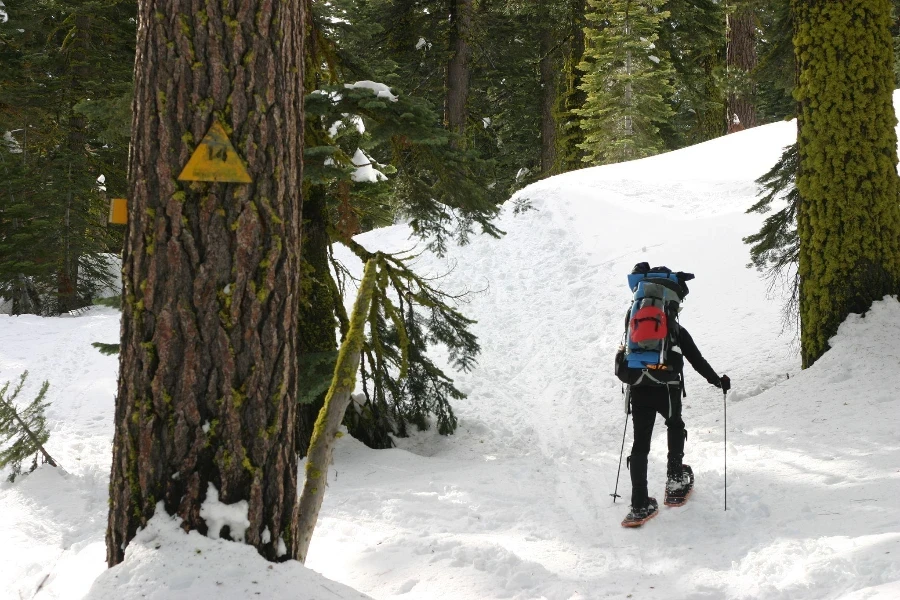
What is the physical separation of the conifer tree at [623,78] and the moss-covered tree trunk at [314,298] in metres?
16.1

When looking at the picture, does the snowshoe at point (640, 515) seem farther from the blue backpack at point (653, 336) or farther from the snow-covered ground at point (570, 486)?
the blue backpack at point (653, 336)

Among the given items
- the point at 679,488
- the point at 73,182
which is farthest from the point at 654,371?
the point at 73,182

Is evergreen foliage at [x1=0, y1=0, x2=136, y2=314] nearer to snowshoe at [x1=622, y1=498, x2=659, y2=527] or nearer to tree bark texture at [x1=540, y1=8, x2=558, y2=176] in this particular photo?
snowshoe at [x1=622, y1=498, x2=659, y2=527]

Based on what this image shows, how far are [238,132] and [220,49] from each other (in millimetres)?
358

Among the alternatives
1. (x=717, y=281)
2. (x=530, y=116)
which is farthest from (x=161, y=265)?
(x=530, y=116)

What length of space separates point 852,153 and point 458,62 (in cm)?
1280

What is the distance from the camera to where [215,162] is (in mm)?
3041

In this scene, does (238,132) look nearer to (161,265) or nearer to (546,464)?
(161,265)

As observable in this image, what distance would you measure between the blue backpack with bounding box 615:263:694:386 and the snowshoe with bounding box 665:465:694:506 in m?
0.79

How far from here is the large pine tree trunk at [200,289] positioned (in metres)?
3.05

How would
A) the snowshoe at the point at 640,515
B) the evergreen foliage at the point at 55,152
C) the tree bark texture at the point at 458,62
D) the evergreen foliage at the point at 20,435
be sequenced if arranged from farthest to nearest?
the tree bark texture at the point at 458,62 → the evergreen foliage at the point at 55,152 → the evergreen foliage at the point at 20,435 → the snowshoe at the point at 640,515

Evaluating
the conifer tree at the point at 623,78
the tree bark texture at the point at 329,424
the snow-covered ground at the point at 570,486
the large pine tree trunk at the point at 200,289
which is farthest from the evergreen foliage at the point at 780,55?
the conifer tree at the point at 623,78

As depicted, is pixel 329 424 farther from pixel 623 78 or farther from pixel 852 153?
pixel 623 78

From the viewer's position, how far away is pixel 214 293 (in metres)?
3.06
